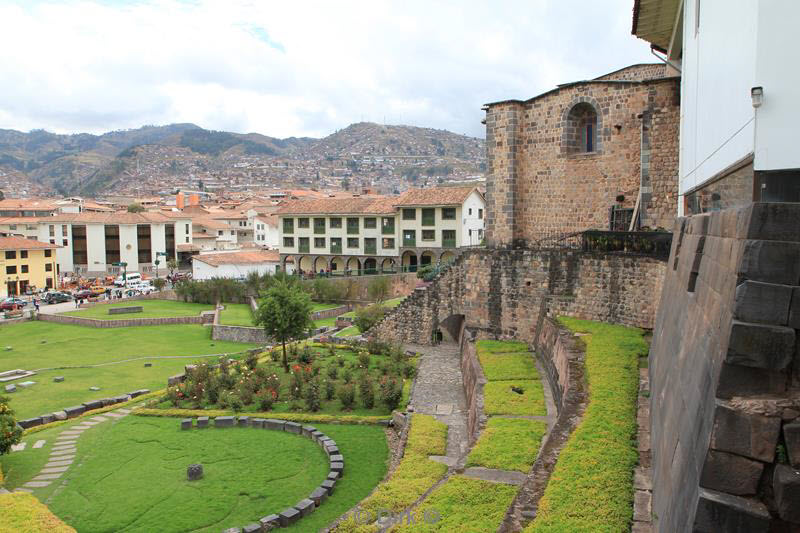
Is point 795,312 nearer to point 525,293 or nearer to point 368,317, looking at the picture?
point 525,293

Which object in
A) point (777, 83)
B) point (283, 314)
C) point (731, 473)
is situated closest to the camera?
point (731, 473)

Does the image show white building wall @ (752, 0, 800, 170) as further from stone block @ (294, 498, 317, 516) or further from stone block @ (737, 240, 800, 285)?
stone block @ (294, 498, 317, 516)

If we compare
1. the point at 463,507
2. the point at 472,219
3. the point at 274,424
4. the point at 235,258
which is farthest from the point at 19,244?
the point at 463,507

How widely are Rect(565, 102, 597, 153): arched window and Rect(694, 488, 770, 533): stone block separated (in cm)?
1783

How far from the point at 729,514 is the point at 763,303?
1.51 m

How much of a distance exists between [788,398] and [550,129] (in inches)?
705

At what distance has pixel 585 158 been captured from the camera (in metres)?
20.8

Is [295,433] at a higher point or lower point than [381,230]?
lower

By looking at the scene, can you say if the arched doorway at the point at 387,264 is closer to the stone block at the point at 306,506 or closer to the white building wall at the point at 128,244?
the white building wall at the point at 128,244

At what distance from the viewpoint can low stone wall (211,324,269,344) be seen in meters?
31.6

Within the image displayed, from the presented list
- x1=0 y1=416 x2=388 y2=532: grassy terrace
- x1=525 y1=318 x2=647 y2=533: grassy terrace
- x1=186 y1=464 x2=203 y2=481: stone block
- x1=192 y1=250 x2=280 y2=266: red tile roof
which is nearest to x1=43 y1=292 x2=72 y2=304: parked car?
x1=192 y1=250 x2=280 y2=266: red tile roof

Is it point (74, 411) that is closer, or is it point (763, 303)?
point (763, 303)

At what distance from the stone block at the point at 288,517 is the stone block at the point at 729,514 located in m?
7.99

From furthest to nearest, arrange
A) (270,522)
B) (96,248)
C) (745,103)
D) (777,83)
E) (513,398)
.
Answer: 1. (96,248)
2. (513,398)
3. (270,522)
4. (745,103)
5. (777,83)
